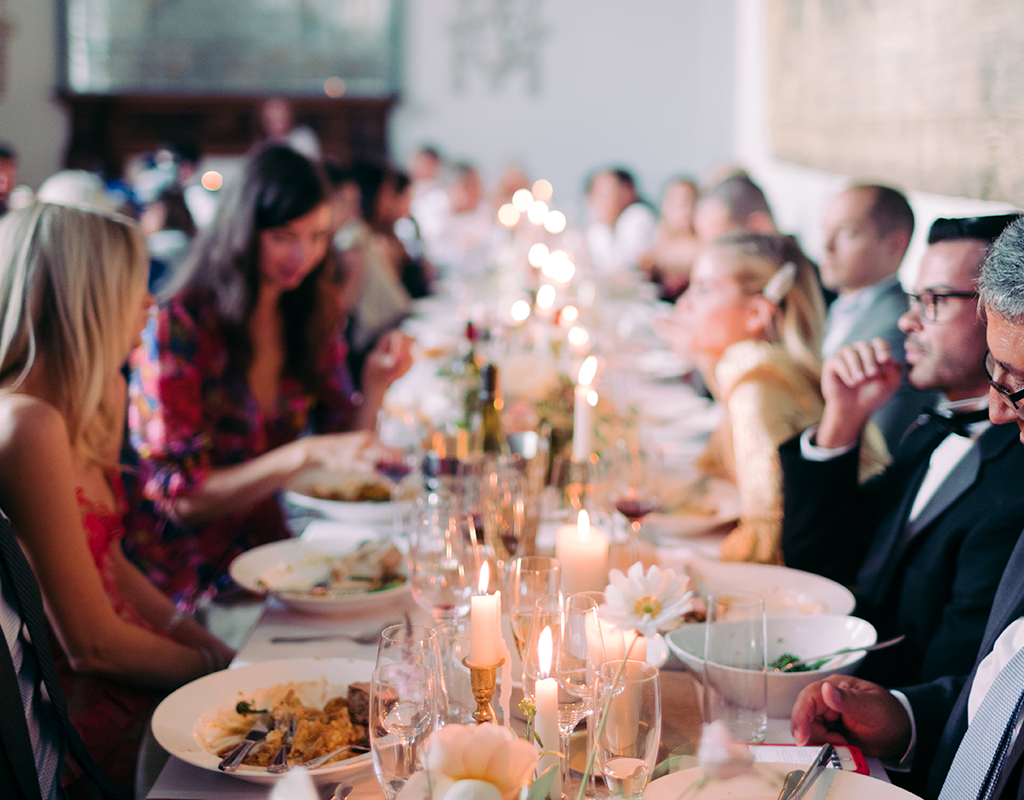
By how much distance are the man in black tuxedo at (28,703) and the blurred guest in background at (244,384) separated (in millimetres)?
851

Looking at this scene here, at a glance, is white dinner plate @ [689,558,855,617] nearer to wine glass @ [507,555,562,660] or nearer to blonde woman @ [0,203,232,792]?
wine glass @ [507,555,562,660]

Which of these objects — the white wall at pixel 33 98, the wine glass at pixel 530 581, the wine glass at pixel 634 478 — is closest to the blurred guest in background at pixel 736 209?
the wine glass at pixel 634 478

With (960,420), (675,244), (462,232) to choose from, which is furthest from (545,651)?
(462,232)

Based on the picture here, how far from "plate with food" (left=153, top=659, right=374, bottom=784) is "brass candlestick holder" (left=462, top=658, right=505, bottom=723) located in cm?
13

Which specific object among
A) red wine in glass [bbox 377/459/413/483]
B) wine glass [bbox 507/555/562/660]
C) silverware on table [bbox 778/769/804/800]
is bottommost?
red wine in glass [bbox 377/459/413/483]

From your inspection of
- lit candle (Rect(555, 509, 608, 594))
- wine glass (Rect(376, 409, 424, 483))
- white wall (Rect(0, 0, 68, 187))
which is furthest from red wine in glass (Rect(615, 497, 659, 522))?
white wall (Rect(0, 0, 68, 187))

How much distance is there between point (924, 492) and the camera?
156 cm

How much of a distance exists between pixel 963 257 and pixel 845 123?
2849 millimetres

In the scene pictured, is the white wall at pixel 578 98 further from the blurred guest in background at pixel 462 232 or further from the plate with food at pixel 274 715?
the plate with food at pixel 274 715

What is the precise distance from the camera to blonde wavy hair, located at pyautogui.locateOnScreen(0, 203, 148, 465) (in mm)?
1378

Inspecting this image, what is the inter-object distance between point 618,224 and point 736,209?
3078 mm

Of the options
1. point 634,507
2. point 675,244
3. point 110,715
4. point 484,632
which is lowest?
point 110,715

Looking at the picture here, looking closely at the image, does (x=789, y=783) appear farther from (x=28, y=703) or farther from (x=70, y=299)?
(x=70, y=299)

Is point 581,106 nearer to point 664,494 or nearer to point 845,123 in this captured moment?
point 845,123
